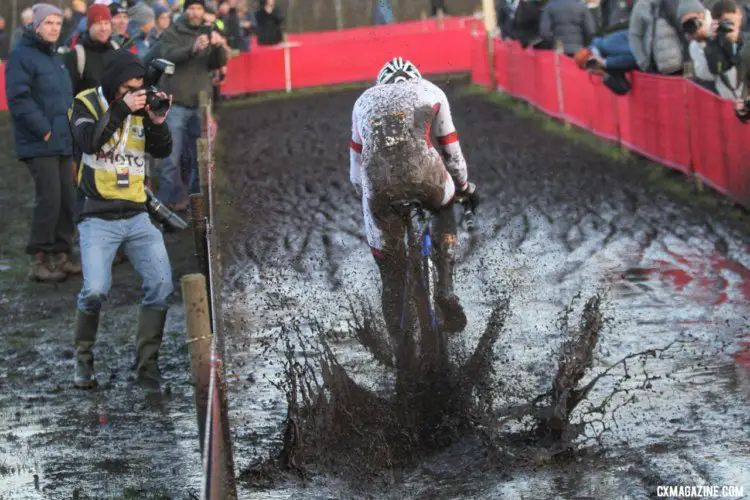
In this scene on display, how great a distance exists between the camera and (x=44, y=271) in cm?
1257

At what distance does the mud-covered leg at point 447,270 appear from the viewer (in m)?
8.53

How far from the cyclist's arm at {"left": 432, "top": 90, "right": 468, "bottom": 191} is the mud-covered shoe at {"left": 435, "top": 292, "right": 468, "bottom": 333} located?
702 millimetres

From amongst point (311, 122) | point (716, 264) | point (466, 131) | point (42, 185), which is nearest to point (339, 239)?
point (42, 185)

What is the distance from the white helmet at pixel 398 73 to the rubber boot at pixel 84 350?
2.57 meters

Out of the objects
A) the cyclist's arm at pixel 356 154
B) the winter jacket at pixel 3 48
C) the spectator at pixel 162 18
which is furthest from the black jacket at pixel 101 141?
the winter jacket at pixel 3 48

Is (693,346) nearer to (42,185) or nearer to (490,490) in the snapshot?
(490,490)

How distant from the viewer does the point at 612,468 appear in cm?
668

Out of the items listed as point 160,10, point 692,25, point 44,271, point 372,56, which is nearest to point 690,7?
point 692,25

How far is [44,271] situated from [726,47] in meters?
7.20

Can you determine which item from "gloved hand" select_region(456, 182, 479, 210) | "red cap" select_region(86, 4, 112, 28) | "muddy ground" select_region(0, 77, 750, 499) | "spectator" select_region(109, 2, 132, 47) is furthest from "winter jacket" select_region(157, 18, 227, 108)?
"gloved hand" select_region(456, 182, 479, 210)

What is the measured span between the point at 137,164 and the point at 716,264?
5.14 meters

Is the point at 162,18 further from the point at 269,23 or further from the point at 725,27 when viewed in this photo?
the point at 269,23

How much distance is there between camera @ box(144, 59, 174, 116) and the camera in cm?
846

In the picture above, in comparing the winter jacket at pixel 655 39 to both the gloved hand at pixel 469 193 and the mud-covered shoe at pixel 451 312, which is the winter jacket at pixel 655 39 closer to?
the gloved hand at pixel 469 193
